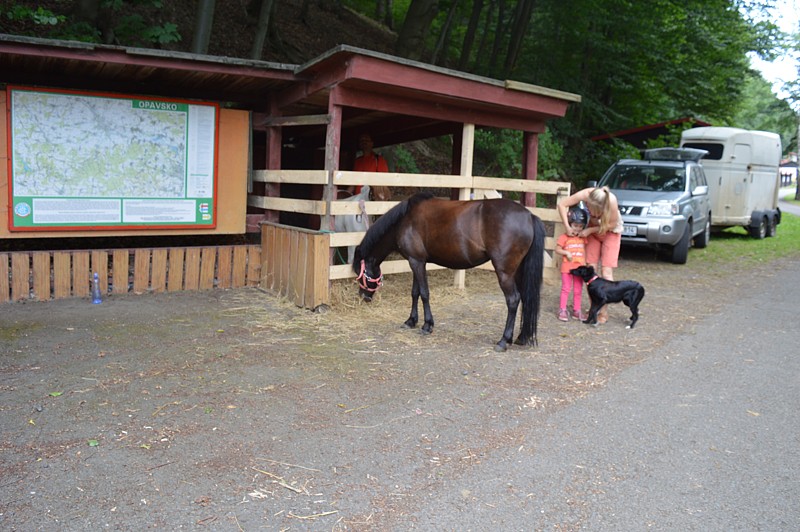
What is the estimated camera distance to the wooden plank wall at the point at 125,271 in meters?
6.67

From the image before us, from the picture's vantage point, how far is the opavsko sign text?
6703 mm

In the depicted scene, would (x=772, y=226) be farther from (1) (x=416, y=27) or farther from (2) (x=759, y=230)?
(1) (x=416, y=27)

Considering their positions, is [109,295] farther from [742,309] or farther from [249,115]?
[742,309]

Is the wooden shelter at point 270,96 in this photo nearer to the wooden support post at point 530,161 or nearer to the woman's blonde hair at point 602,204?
the wooden support post at point 530,161

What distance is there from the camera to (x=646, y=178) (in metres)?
13.2

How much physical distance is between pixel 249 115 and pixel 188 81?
872 millimetres

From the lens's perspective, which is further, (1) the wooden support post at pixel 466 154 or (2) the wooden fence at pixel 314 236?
(1) the wooden support post at pixel 466 154

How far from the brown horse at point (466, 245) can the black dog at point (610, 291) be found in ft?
4.03

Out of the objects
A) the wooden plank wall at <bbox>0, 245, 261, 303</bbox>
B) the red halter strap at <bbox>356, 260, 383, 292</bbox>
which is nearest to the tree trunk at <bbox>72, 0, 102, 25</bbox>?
the wooden plank wall at <bbox>0, 245, 261, 303</bbox>

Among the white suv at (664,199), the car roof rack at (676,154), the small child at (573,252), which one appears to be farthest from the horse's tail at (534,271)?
the car roof rack at (676,154)

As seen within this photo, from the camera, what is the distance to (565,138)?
20.0 meters

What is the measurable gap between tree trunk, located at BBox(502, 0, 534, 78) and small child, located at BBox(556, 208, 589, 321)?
13.7 metres

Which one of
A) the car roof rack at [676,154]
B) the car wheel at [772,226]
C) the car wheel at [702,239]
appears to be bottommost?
the car wheel at [702,239]

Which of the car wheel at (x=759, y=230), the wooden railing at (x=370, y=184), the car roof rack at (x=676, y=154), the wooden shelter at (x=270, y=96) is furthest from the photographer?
the car wheel at (x=759, y=230)
